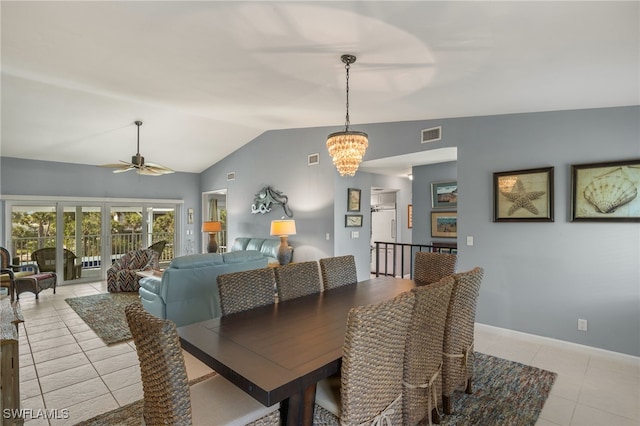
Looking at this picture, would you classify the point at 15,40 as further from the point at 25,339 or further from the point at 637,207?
the point at 637,207

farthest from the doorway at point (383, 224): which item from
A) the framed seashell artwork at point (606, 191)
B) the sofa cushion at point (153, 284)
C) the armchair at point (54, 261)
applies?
the armchair at point (54, 261)

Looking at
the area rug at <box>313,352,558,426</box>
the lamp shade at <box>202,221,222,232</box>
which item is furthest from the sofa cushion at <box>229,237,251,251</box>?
the area rug at <box>313,352,558,426</box>

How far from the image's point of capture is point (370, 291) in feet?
9.16

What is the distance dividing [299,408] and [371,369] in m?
0.46

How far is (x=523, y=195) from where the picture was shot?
3561mm

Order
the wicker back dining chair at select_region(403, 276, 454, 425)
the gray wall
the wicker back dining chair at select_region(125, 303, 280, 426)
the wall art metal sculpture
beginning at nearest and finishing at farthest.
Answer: the wicker back dining chair at select_region(125, 303, 280, 426) → the wicker back dining chair at select_region(403, 276, 454, 425) → the gray wall → the wall art metal sculpture

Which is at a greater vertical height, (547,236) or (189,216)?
(189,216)

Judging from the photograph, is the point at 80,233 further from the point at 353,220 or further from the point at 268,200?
the point at 353,220

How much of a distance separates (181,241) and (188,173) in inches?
73.8

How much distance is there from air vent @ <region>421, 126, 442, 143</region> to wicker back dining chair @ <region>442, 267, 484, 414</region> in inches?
95.2

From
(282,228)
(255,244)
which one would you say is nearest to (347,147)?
(282,228)

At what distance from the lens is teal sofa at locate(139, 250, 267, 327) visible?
3.70 meters

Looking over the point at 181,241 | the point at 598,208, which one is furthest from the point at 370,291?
the point at 181,241

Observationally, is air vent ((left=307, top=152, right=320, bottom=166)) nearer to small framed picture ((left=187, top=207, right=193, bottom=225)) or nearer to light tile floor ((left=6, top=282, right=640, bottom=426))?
light tile floor ((left=6, top=282, right=640, bottom=426))
